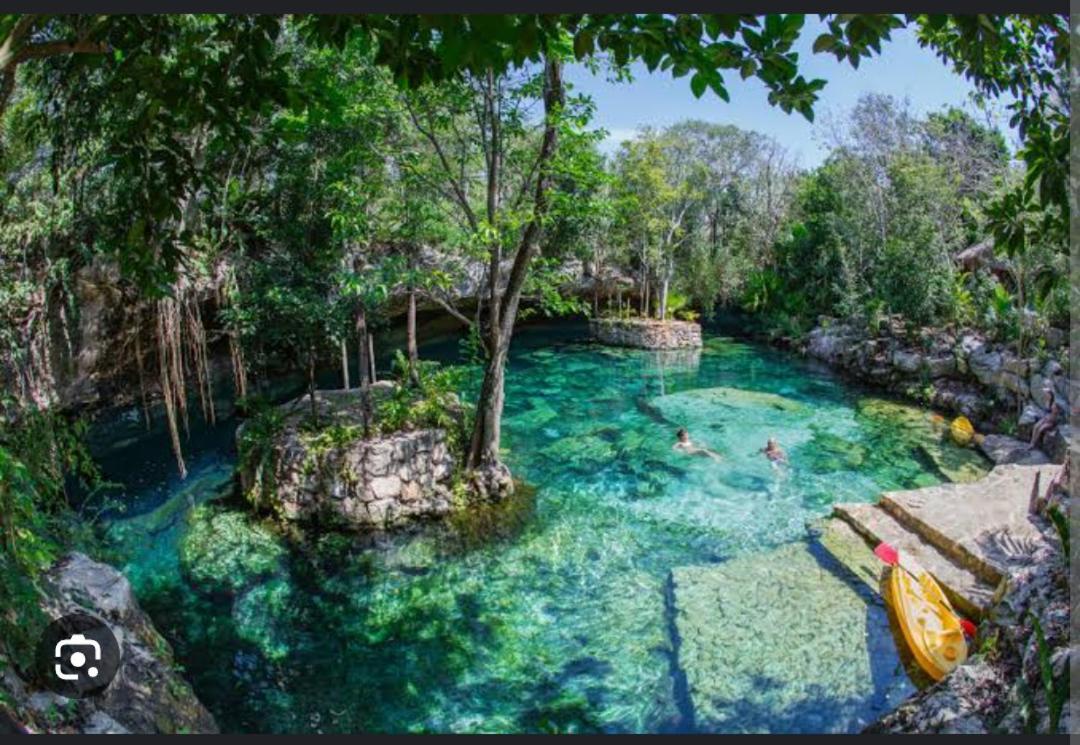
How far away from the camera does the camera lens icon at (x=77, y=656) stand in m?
3.24

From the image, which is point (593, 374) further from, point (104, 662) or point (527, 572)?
point (104, 662)

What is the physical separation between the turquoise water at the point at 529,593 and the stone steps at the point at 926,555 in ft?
2.14

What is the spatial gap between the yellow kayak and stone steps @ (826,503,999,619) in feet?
0.93

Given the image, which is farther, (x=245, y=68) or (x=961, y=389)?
(x=961, y=389)

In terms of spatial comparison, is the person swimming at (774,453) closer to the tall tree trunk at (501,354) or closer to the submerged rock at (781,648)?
the submerged rock at (781,648)

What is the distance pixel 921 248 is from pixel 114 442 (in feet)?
62.2

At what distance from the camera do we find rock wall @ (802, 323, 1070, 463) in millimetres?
12180

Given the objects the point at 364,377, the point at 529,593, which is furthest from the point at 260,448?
the point at 529,593

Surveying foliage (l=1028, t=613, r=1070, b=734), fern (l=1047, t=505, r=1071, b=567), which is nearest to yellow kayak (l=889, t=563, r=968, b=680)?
fern (l=1047, t=505, r=1071, b=567)

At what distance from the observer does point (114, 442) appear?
12.1 m

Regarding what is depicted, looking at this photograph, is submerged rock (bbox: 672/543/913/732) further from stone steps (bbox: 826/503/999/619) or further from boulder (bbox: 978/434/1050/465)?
boulder (bbox: 978/434/1050/465)

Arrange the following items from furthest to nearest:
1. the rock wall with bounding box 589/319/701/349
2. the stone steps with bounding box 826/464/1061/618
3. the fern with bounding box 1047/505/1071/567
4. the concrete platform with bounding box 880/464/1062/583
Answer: the rock wall with bounding box 589/319/701/349
the concrete platform with bounding box 880/464/1062/583
the stone steps with bounding box 826/464/1061/618
the fern with bounding box 1047/505/1071/567

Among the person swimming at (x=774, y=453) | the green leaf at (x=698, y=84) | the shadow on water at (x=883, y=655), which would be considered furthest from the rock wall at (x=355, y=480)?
the green leaf at (x=698, y=84)

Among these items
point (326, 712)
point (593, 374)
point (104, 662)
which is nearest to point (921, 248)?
point (593, 374)
